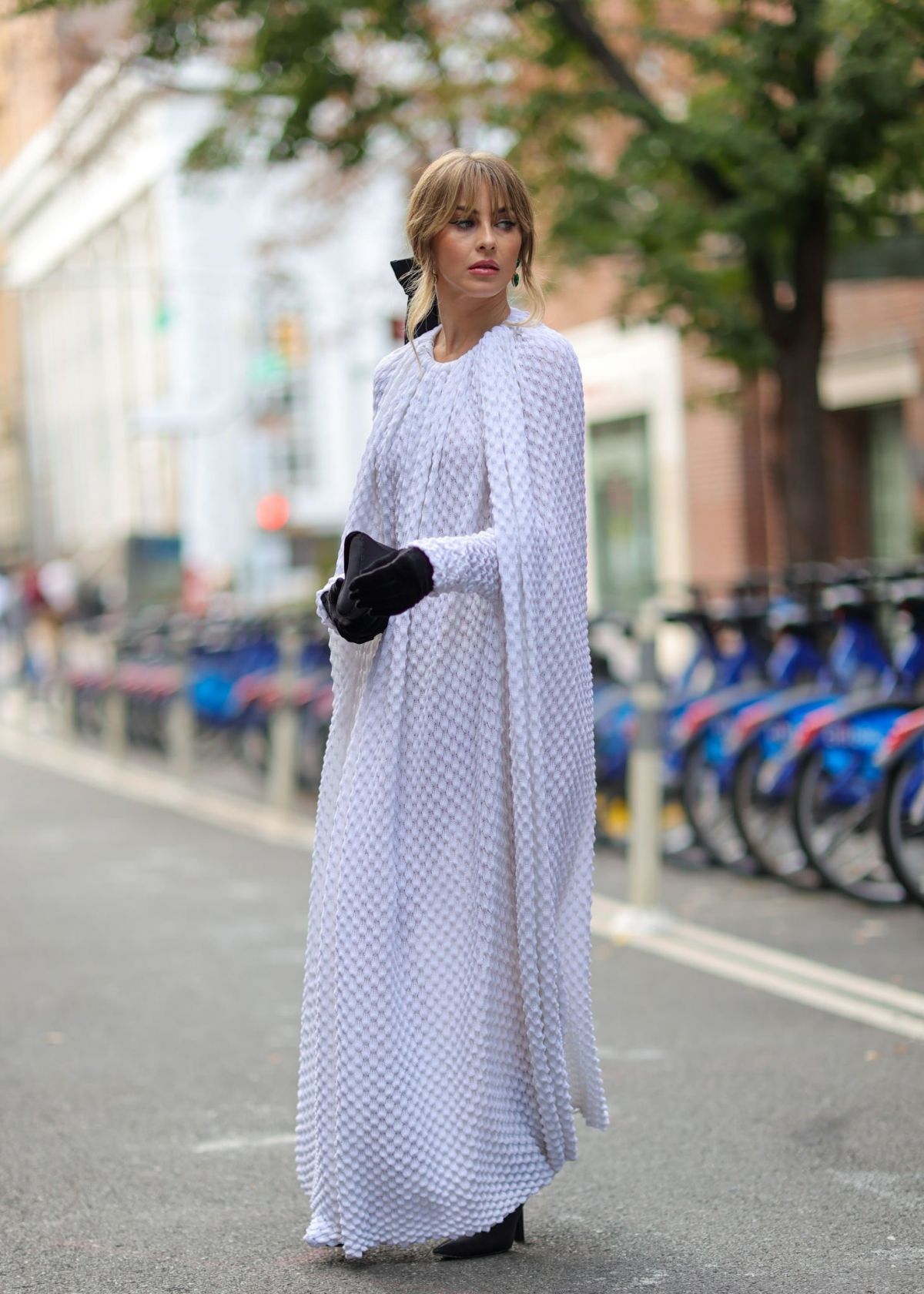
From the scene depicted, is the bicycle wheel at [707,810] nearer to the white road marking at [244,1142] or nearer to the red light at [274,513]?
the white road marking at [244,1142]

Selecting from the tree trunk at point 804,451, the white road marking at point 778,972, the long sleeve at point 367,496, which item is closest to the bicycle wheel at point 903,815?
the white road marking at point 778,972

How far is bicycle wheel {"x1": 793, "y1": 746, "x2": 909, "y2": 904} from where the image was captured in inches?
315

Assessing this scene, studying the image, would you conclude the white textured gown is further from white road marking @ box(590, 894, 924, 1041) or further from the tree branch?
the tree branch

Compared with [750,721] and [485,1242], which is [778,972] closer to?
[750,721]

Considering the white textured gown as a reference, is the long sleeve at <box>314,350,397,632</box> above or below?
above

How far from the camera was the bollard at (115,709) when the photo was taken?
1628 cm

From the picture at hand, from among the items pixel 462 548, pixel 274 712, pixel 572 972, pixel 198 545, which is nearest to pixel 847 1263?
pixel 572 972

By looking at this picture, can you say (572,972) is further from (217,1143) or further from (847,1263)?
(217,1143)

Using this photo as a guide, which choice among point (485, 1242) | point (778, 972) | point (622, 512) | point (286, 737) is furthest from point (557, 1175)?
point (622, 512)

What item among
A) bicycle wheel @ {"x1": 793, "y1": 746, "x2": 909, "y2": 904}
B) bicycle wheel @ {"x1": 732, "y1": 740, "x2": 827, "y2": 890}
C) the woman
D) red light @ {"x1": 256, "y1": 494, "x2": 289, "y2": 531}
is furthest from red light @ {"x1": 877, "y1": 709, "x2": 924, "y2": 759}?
red light @ {"x1": 256, "y1": 494, "x2": 289, "y2": 531}

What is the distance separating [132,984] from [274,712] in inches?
250

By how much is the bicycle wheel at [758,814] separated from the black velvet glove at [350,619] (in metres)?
5.14

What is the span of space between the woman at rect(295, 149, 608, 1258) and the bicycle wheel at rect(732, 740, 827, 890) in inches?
190

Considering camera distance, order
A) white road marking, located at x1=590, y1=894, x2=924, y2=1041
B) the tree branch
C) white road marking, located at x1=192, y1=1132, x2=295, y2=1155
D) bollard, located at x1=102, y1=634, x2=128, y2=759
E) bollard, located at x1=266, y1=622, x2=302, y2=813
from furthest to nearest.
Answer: bollard, located at x1=102, y1=634, x2=128, y2=759 → the tree branch → bollard, located at x1=266, y1=622, x2=302, y2=813 → white road marking, located at x1=590, y1=894, x2=924, y2=1041 → white road marking, located at x1=192, y1=1132, x2=295, y2=1155
